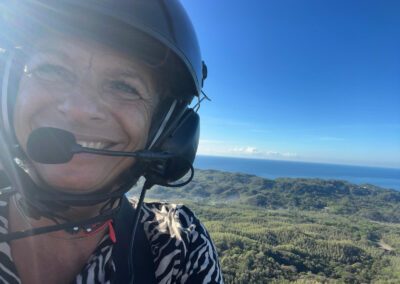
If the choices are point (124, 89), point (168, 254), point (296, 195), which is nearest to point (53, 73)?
point (124, 89)

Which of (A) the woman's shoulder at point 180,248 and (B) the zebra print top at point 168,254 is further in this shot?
(A) the woman's shoulder at point 180,248

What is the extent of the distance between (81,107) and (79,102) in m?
0.02

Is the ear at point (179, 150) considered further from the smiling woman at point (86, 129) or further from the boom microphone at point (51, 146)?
the boom microphone at point (51, 146)

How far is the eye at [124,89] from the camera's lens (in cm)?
112

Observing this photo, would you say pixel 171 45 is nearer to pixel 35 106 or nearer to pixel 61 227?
pixel 35 106

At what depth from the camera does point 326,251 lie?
846 inches

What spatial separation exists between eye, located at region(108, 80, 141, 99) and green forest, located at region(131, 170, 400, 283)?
1152 centimetres

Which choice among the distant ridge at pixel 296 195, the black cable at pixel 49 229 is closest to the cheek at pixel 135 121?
the black cable at pixel 49 229

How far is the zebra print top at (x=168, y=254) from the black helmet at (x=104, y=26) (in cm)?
24

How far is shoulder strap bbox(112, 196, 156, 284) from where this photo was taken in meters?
1.17

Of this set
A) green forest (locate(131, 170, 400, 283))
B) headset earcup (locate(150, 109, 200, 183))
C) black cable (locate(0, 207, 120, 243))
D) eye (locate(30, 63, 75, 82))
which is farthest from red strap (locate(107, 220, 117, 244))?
green forest (locate(131, 170, 400, 283))

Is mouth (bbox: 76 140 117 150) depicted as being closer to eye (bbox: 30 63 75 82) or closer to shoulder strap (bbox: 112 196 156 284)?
eye (bbox: 30 63 75 82)

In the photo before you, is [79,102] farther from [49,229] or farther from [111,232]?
[111,232]

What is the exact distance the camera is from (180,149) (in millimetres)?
1415
